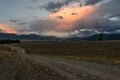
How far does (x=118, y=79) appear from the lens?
71.7 ft

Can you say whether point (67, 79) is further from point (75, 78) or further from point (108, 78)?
point (108, 78)

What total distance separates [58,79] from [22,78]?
2.67 meters

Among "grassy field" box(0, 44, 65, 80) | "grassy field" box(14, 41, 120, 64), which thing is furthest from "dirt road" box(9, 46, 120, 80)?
"grassy field" box(14, 41, 120, 64)

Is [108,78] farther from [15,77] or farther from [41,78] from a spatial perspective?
[15,77]

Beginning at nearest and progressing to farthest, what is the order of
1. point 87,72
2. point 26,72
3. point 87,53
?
point 26,72
point 87,72
point 87,53

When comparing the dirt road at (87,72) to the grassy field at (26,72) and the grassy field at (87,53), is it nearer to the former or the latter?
the grassy field at (26,72)

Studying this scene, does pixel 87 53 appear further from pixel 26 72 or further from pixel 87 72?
pixel 26 72

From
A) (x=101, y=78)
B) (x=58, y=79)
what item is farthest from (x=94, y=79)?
(x=58, y=79)

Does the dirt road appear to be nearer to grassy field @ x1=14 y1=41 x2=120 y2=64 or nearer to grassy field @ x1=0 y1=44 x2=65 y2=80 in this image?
grassy field @ x1=0 y1=44 x2=65 y2=80

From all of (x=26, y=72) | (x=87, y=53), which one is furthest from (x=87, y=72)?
(x=87, y=53)

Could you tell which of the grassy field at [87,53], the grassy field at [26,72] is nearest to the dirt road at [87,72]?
the grassy field at [26,72]

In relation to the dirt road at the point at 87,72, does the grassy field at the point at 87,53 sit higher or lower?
lower

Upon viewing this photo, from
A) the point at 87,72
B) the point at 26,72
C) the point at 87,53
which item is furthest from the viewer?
the point at 87,53

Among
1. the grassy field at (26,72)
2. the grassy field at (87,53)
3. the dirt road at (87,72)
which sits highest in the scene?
the grassy field at (26,72)
